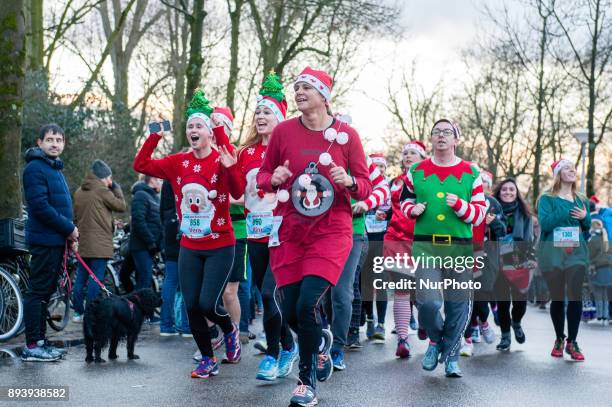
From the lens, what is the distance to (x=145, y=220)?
12438mm

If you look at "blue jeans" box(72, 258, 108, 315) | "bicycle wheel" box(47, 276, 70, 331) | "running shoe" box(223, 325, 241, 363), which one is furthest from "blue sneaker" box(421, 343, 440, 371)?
"blue jeans" box(72, 258, 108, 315)

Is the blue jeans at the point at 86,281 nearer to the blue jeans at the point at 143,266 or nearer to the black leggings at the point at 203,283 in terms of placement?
the blue jeans at the point at 143,266

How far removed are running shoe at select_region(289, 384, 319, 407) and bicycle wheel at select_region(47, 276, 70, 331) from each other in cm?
506

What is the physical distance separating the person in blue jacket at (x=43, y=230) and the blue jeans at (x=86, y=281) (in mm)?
2450

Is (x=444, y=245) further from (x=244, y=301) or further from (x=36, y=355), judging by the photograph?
(x=36, y=355)

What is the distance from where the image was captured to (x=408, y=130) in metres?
56.8

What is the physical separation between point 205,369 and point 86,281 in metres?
4.44

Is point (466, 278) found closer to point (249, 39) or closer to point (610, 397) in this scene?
point (610, 397)

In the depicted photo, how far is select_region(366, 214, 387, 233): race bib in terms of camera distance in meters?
11.6

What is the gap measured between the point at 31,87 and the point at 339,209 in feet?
47.2

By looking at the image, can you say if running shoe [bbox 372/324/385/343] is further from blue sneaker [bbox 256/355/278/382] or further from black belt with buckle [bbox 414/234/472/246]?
blue sneaker [bbox 256/355/278/382]

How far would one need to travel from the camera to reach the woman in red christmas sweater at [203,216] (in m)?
7.76

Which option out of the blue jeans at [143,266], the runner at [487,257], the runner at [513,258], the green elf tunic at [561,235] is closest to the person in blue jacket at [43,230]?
the blue jeans at [143,266]

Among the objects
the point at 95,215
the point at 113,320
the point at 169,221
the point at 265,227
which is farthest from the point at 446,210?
the point at 95,215
